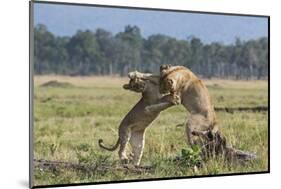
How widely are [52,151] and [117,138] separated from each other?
0.47 metres

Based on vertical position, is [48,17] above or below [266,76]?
above

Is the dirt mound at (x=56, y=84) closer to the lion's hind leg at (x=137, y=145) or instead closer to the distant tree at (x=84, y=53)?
the distant tree at (x=84, y=53)

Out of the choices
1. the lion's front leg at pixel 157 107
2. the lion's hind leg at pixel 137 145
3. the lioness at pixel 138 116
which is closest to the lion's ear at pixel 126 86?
the lioness at pixel 138 116

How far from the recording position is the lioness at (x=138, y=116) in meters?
4.48

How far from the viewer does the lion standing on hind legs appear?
4.59 m

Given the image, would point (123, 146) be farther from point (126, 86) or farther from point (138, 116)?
point (126, 86)

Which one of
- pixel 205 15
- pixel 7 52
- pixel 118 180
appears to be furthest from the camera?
pixel 205 15

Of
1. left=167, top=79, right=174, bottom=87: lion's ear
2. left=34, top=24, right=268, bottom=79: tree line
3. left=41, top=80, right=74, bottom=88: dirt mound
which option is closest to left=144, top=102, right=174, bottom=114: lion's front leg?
left=167, top=79, right=174, bottom=87: lion's ear

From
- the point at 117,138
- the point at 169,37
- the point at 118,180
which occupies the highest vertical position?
the point at 169,37

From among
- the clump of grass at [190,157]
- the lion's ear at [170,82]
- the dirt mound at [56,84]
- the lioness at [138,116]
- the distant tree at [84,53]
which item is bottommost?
the clump of grass at [190,157]

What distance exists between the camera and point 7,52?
13.7ft

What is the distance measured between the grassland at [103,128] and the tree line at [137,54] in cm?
8

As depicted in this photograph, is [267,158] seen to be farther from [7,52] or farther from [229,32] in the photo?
[7,52]
